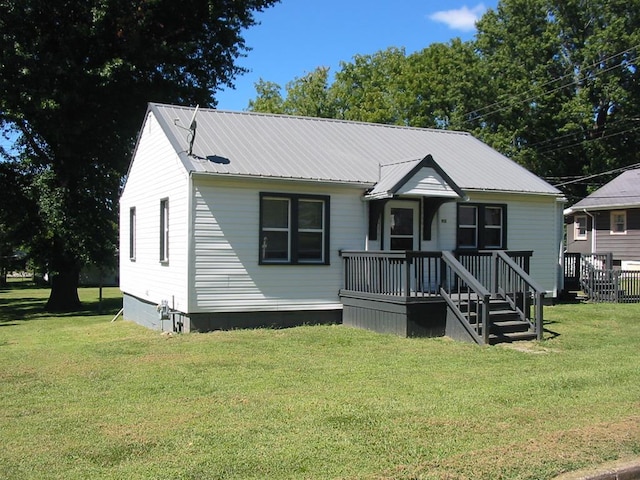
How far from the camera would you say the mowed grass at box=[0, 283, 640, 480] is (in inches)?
214

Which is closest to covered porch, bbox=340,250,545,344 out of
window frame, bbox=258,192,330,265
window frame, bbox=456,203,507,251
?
window frame, bbox=258,192,330,265

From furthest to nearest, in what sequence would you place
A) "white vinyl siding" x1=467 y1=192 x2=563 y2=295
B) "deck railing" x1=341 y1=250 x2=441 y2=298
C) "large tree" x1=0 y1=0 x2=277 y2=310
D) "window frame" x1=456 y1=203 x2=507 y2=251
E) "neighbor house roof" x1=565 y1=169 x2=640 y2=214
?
"neighbor house roof" x1=565 y1=169 x2=640 y2=214, "large tree" x1=0 y1=0 x2=277 y2=310, "white vinyl siding" x1=467 y1=192 x2=563 y2=295, "window frame" x1=456 y1=203 x2=507 y2=251, "deck railing" x1=341 y1=250 x2=441 y2=298

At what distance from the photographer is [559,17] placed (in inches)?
1683

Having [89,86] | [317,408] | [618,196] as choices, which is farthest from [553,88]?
[317,408]

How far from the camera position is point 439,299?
12.8 m

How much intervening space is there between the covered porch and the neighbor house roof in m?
20.1

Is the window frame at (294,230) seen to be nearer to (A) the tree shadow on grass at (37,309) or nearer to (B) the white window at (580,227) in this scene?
(A) the tree shadow on grass at (37,309)

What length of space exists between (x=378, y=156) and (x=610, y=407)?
1050cm

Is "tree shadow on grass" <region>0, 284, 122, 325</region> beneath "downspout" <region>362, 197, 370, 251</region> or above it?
beneath

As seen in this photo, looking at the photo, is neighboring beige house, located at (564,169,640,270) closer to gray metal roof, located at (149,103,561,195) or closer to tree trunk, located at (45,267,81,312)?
gray metal roof, located at (149,103,561,195)

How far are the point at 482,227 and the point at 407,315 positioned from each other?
515 cm

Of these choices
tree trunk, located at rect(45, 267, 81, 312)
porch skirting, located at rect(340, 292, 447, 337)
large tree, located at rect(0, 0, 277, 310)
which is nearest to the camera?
porch skirting, located at rect(340, 292, 447, 337)

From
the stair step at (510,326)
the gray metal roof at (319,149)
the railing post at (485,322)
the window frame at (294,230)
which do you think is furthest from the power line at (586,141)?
the railing post at (485,322)

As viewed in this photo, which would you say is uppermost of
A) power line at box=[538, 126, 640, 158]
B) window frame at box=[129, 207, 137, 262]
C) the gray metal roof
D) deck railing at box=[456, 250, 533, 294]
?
power line at box=[538, 126, 640, 158]
